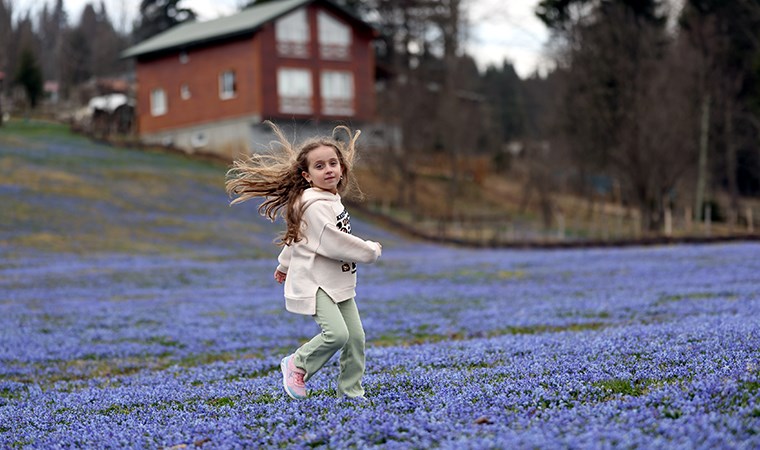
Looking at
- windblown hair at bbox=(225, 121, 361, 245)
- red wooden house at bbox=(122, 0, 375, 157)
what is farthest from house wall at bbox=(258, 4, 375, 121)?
windblown hair at bbox=(225, 121, 361, 245)

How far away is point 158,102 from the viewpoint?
75188 mm

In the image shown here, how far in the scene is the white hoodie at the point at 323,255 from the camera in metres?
7.98

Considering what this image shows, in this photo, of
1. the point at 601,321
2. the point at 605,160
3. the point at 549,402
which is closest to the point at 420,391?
the point at 549,402

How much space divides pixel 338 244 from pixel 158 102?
70.5 meters

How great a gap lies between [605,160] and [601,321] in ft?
132

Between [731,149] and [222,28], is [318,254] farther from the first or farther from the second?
[222,28]

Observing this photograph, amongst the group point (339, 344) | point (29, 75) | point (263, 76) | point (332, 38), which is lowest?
point (339, 344)

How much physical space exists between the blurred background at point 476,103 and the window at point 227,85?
11 centimetres

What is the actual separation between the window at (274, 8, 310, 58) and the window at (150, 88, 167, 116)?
43.4 feet

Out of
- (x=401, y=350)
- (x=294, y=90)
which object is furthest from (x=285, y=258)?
(x=294, y=90)

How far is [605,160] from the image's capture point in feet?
178

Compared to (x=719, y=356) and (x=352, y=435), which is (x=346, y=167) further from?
(x=719, y=356)

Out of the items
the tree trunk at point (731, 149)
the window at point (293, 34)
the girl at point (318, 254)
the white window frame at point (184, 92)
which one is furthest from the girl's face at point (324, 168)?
the white window frame at point (184, 92)

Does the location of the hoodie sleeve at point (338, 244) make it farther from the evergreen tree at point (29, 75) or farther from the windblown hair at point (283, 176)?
the evergreen tree at point (29, 75)
